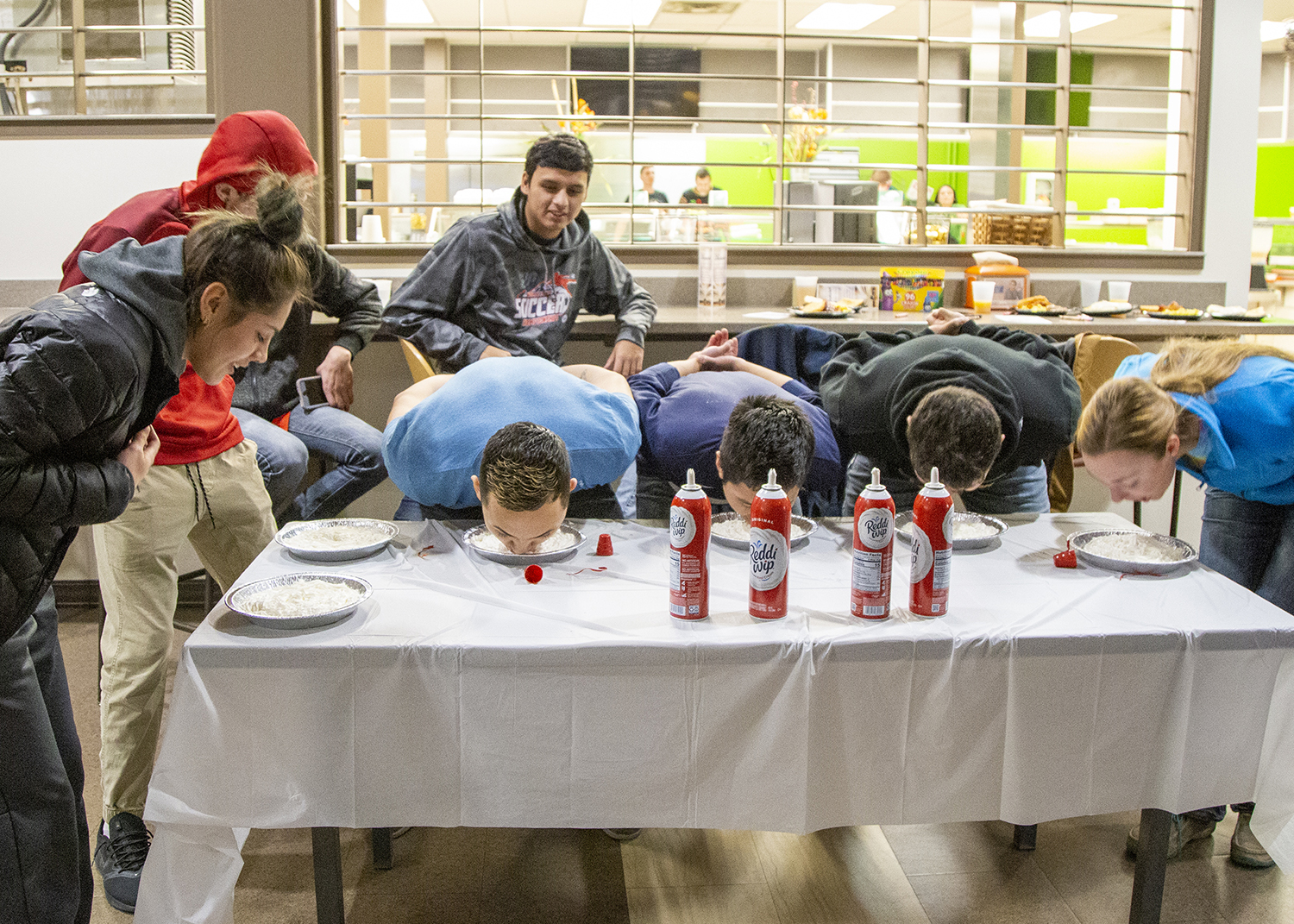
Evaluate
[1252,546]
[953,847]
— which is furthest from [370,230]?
[1252,546]

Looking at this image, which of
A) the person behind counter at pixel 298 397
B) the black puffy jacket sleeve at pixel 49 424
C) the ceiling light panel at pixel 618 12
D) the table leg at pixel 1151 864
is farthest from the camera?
the ceiling light panel at pixel 618 12

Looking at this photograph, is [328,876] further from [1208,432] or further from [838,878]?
[1208,432]

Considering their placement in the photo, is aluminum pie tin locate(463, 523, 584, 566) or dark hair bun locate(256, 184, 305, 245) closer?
dark hair bun locate(256, 184, 305, 245)

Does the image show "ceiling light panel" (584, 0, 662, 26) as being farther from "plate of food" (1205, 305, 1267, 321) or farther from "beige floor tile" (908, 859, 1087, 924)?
"beige floor tile" (908, 859, 1087, 924)

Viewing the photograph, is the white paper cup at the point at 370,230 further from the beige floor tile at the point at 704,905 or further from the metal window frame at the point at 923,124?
the beige floor tile at the point at 704,905

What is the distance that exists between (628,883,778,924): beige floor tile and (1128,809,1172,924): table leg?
2.10ft

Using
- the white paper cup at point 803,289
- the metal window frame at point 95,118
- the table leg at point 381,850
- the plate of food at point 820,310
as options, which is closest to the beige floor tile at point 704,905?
the table leg at point 381,850

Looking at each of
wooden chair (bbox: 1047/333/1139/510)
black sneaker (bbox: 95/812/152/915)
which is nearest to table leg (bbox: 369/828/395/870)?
black sneaker (bbox: 95/812/152/915)

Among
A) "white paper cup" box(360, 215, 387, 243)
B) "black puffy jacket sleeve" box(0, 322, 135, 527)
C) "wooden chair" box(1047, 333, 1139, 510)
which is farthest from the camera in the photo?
"white paper cup" box(360, 215, 387, 243)

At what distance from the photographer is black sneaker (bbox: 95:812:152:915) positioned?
1.99 m

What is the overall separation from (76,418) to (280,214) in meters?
0.40

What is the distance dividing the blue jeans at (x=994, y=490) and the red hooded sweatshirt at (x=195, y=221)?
4.87 feet

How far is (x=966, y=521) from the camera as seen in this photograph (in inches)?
84.6

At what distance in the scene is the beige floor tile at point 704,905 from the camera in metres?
1.98
